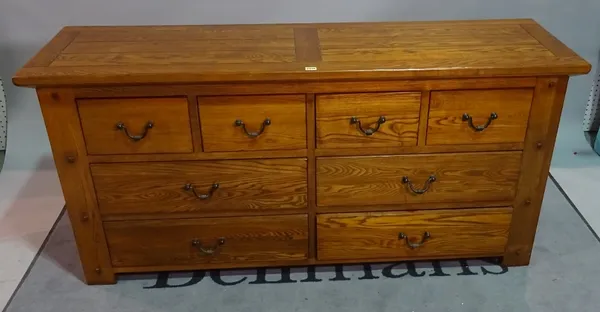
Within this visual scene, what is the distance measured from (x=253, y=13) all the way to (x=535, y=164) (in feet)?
3.81

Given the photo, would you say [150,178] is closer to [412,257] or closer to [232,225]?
[232,225]

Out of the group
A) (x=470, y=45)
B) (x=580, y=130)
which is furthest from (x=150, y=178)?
(x=580, y=130)

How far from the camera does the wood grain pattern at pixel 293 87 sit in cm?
140

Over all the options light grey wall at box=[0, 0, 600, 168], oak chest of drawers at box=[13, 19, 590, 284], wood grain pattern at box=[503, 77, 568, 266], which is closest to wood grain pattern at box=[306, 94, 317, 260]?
oak chest of drawers at box=[13, 19, 590, 284]

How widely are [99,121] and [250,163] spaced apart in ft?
1.31

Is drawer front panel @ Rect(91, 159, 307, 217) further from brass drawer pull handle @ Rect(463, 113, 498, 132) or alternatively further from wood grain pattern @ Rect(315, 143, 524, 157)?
brass drawer pull handle @ Rect(463, 113, 498, 132)

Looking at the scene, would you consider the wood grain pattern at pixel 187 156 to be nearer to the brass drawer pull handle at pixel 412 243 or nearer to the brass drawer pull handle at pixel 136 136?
the brass drawer pull handle at pixel 136 136

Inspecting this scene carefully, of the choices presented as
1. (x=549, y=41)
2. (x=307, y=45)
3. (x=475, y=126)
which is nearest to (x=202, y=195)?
(x=307, y=45)

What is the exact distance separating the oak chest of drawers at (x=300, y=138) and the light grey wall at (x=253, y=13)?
43 cm

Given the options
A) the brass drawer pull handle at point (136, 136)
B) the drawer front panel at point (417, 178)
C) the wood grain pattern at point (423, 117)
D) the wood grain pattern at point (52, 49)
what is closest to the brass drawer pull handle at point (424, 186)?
the drawer front panel at point (417, 178)

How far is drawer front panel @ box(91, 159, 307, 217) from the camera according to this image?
59.7 inches

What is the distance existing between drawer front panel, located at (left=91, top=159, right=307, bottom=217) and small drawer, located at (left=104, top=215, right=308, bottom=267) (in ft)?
0.14

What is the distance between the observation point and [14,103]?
90.3 inches

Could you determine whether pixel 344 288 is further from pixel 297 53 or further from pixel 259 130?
pixel 297 53
